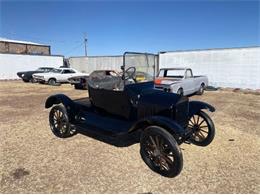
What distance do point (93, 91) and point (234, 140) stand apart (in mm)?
3225

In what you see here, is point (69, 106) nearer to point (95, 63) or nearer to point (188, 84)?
point (188, 84)

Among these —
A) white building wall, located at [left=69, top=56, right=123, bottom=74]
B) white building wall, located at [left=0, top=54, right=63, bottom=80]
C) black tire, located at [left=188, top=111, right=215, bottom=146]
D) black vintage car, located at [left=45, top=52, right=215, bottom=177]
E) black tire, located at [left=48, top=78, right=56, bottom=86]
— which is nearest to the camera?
black vintage car, located at [left=45, top=52, right=215, bottom=177]

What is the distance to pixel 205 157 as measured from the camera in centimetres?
380

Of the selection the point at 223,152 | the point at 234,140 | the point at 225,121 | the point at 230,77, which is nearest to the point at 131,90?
the point at 223,152

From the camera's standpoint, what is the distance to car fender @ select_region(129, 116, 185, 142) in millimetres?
3203

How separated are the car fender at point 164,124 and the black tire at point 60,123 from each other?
167cm

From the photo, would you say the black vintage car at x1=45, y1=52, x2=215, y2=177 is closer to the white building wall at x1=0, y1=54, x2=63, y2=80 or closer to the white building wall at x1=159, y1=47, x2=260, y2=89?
the white building wall at x1=159, y1=47, x2=260, y2=89

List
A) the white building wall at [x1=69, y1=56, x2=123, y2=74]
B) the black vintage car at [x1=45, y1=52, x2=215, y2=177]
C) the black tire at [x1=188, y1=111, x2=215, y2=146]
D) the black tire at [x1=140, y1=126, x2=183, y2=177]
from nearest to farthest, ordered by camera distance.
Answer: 1. the black tire at [x1=140, y1=126, x2=183, y2=177]
2. the black vintage car at [x1=45, y1=52, x2=215, y2=177]
3. the black tire at [x1=188, y1=111, x2=215, y2=146]
4. the white building wall at [x1=69, y1=56, x2=123, y2=74]

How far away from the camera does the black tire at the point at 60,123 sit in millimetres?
4636

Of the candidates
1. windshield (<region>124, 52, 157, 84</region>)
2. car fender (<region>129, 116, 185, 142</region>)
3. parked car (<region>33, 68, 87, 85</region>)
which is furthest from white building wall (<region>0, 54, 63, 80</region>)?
car fender (<region>129, 116, 185, 142</region>)

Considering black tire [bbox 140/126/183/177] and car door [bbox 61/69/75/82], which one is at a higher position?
car door [bbox 61/69/75/82]

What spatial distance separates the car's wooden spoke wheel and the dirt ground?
145 mm

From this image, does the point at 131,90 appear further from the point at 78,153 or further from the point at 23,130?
the point at 23,130

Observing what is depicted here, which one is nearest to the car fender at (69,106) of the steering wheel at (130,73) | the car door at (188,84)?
the steering wheel at (130,73)
